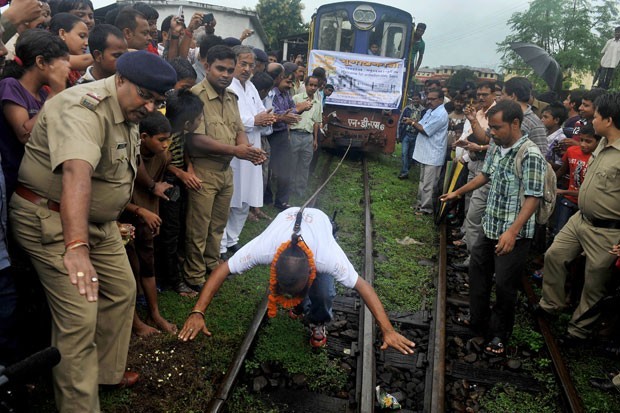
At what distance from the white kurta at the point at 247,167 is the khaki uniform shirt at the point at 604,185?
3.42m

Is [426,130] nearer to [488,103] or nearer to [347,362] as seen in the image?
[488,103]

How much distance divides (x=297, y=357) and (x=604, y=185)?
3.04 metres

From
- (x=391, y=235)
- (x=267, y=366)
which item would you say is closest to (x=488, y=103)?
(x=391, y=235)

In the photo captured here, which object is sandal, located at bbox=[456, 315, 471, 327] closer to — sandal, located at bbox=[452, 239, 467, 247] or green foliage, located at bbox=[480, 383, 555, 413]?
green foliage, located at bbox=[480, 383, 555, 413]

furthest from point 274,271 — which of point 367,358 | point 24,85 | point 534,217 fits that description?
point 534,217

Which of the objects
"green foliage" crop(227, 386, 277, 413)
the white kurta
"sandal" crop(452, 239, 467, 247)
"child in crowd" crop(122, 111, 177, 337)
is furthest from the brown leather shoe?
"sandal" crop(452, 239, 467, 247)

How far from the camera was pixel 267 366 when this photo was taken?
384 cm

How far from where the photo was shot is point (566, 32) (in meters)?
27.8

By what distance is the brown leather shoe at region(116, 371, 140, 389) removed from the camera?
11.1 feet

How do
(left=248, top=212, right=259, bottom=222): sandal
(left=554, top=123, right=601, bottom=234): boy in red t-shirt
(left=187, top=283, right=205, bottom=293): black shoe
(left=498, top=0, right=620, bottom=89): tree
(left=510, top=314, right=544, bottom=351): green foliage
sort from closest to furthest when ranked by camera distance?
(left=510, top=314, right=544, bottom=351): green foliage
(left=187, top=283, right=205, bottom=293): black shoe
(left=554, top=123, right=601, bottom=234): boy in red t-shirt
(left=248, top=212, right=259, bottom=222): sandal
(left=498, top=0, right=620, bottom=89): tree

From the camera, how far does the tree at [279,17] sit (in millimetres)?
38781

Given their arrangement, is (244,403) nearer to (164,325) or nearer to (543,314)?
(164,325)

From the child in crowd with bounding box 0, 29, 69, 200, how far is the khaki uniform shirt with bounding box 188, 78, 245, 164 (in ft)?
5.10

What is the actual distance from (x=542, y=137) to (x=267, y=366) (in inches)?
150
